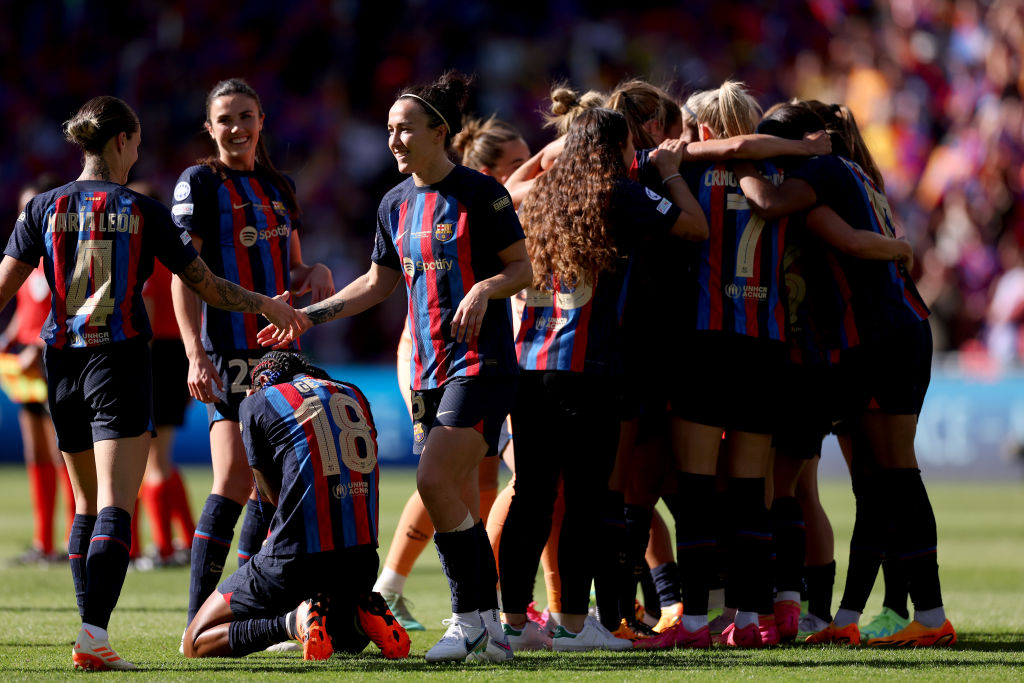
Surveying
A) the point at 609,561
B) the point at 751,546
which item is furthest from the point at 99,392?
the point at 751,546

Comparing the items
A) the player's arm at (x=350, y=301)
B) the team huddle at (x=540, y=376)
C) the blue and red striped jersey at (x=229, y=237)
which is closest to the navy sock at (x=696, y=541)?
the team huddle at (x=540, y=376)

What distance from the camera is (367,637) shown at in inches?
183

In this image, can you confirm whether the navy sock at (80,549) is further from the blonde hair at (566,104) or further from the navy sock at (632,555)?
the blonde hair at (566,104)

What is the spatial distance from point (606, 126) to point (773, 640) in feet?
6.64

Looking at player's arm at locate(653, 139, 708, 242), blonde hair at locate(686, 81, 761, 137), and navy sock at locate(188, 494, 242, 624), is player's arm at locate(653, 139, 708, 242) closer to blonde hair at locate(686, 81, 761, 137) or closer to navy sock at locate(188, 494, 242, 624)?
blonde hair at locate(686, 81, 761, 137)

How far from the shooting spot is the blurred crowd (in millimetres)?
17422

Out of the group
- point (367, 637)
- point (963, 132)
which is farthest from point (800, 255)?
point (963, 132)

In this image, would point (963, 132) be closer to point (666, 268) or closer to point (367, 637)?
point (666, 268)

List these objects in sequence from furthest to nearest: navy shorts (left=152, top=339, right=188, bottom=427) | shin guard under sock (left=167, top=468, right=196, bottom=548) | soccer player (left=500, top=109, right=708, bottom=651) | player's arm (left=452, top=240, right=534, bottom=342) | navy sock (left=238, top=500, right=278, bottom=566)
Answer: navy shorts (left=152, top=339, right=188, bottom=427), shin guard under sock (left=167, top=468, right=196, bottom=548), navy sock (left=238, top=500, right=278, bottom=566), soccer player (left=500, top=109, right=708, bottom=651), player's arm (left=452, top=240, right=534, bottom=342)

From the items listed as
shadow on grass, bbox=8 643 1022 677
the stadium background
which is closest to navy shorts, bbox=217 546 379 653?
shadow on grass, bbox=8 643 1022 677

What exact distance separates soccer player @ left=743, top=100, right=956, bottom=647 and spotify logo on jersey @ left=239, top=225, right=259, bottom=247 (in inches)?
76.5

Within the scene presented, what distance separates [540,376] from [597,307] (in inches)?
13.2

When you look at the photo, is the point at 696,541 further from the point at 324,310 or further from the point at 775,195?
the point at 324,310

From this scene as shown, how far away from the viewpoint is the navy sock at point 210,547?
16.3 feet
